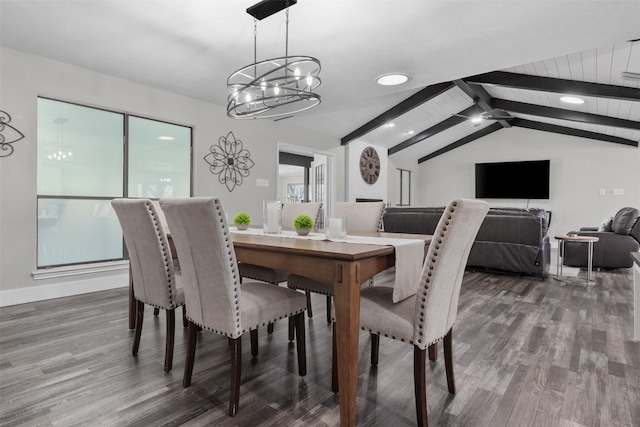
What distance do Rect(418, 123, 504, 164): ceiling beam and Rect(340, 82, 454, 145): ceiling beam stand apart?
3.95 meters

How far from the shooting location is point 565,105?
600 centimetres

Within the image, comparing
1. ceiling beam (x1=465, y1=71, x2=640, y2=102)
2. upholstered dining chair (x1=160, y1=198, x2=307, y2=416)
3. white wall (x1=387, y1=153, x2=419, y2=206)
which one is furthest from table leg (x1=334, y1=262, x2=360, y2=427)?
white wall (x1=387, y1=153, x2=419, y2=206)

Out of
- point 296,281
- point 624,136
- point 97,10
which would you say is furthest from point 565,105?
point 97,10

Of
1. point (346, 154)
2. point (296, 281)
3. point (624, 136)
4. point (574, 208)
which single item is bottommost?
point (296, 281)

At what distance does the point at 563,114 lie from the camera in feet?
20.6

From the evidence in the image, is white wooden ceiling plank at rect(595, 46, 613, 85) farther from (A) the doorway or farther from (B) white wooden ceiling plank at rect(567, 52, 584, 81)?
(A) the doorway

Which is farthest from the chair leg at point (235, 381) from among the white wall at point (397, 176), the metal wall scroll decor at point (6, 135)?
the white wall at point (397, 176)

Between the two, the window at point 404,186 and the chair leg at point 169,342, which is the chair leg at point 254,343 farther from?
the window at point 404,186

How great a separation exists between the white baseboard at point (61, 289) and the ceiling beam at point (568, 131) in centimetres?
897

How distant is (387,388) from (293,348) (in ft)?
2.34

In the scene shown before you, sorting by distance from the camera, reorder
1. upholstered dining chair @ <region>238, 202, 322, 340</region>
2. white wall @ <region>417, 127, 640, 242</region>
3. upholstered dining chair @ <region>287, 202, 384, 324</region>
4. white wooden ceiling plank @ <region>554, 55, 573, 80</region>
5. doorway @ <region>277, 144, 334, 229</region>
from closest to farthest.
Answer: upholstered dining chair @ <region>238, 202, 322, 340</region>, upholstered dining chair @ <region>287, 202, 384, 324</region>, white wooden ceiling plank @ <region>554, 55, 573, 80</region>, doorway @ <region>277, 144, 334, 229</region>, white wall @ <region>417, 127, 640, 242</region>

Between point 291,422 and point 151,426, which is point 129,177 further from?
point 291,422

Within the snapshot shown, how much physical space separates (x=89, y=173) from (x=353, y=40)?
3.08 meters

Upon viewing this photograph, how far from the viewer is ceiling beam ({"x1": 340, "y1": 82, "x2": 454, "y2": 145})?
5551mm
